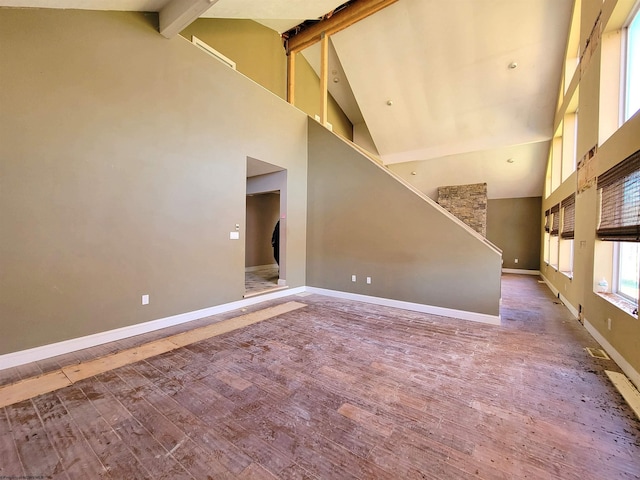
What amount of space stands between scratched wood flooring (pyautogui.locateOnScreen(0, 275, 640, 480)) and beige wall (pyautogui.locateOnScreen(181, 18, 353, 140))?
550 cm

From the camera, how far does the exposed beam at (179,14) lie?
108 inches

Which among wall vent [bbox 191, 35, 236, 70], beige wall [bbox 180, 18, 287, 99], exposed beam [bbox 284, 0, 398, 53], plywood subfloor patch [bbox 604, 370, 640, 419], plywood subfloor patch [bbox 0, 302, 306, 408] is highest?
exposed beam [bbox 284, 0, 398, 53]

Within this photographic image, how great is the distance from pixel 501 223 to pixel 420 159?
453cm

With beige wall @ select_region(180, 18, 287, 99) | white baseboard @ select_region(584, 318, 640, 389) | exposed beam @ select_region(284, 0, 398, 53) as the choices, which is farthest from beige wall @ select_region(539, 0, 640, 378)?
beige wall @ select_region(180, 18, 287, 99)

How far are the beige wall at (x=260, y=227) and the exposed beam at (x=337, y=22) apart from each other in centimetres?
396

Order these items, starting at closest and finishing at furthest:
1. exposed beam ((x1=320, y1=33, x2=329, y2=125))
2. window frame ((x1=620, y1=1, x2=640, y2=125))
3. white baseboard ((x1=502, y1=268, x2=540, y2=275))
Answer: window frame ((x1=620, y1=1, x2=640, y2=125))
exposed beam ((x1=320, y1=33, x2=329, y2=125))
white baseboard ((x1=502, y1=268, x2=540, y2=275))

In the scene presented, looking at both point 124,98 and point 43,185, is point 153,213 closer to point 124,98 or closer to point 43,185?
point 43,185

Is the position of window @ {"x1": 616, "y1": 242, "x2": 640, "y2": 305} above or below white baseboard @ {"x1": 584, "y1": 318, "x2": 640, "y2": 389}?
above

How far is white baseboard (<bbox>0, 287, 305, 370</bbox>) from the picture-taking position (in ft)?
7.69

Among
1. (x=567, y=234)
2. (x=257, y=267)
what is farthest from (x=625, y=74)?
(x=257, y=267)

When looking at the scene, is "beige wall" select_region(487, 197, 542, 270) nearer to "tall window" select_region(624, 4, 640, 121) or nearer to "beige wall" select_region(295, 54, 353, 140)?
"beige wall" select_region(295, 54, 353, 140)

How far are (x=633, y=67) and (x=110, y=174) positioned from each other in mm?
5876

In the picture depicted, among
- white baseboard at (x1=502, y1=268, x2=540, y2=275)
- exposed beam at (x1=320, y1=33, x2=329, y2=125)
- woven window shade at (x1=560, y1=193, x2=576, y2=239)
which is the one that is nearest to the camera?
woven window shade at (x1=560, y1=193, x2=576, y2=239)

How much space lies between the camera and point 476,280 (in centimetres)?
380
